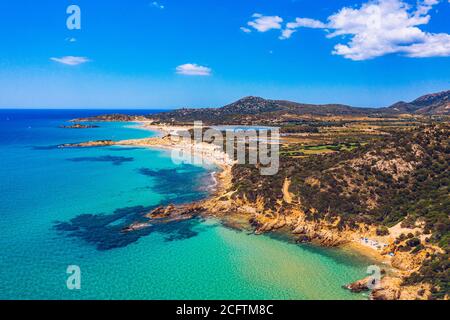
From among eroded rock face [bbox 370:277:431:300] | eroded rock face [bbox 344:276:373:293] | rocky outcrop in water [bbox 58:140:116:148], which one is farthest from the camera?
rocky outcrop in water [bbox 58:140:116:148]

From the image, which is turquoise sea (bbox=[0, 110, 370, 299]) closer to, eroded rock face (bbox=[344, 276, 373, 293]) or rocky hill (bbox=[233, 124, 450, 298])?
eroded rock face (bbox=[344, 276, 373, 293])

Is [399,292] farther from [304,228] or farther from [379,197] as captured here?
[379,197]

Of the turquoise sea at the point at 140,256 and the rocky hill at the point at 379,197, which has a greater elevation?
the rocky hill at the point at 379,197

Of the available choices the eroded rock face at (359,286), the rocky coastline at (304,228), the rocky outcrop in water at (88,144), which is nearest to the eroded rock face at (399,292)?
the rocky coastline at (304,228)

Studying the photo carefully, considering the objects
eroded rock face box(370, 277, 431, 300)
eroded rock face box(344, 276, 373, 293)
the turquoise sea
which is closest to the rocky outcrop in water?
the turquoise sea

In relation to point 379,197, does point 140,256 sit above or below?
below

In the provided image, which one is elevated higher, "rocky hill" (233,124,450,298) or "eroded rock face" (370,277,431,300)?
"rocky hill" (233,124,450,298)

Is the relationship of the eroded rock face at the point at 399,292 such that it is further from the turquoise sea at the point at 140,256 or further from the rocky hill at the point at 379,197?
the turquoise sea at the point at 140,256

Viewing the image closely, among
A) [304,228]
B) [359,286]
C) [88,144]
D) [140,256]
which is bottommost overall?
[359,286]

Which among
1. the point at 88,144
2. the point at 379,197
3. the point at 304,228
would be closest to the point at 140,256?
the point at 304,228
